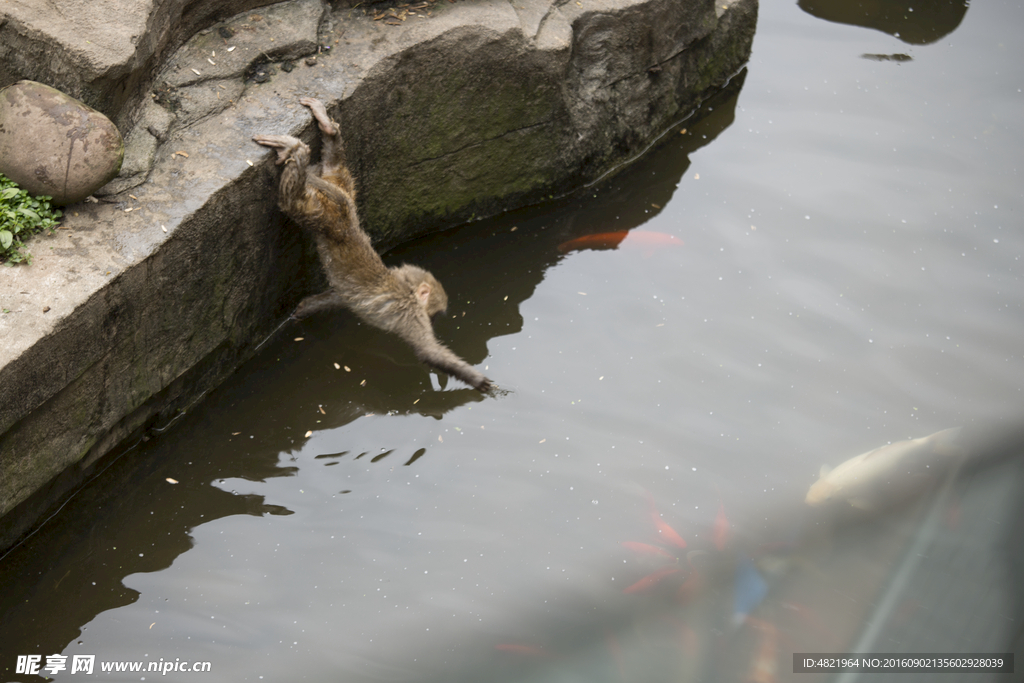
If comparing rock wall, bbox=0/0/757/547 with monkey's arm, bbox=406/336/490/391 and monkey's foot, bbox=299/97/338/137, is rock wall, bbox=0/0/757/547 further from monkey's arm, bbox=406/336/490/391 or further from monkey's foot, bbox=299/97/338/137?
monkey's arm, bbox=406/336/490/391

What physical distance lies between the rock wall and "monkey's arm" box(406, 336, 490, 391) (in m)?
0.94

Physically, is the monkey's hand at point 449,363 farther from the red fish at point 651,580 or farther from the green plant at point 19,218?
the green plant at point 19,218

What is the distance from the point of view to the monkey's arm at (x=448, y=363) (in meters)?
4.12

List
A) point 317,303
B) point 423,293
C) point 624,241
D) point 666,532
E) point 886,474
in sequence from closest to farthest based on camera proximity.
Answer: point 666,532
point 886,474
point 423,293
point 317,303
point 624,241

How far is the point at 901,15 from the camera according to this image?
693 centimetres

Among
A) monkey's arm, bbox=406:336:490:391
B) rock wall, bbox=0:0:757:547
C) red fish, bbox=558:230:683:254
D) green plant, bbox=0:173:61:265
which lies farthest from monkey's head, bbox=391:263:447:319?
green plant, bbox=0:173:61:265

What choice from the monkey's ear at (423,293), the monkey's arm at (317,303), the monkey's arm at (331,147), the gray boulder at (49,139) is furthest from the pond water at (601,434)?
the gray boulder at (49,139)

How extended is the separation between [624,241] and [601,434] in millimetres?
1583

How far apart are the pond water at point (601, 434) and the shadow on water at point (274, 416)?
15 mm

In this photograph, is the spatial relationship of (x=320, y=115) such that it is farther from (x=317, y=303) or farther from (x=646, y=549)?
(x=646, y=549)

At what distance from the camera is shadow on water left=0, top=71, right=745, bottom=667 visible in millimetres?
3420

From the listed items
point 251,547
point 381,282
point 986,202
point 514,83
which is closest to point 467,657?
point 251,547

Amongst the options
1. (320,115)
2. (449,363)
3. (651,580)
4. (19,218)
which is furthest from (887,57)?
(19,218)

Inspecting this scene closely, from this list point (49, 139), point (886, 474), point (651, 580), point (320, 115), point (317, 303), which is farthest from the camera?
→ point (317, 303)
